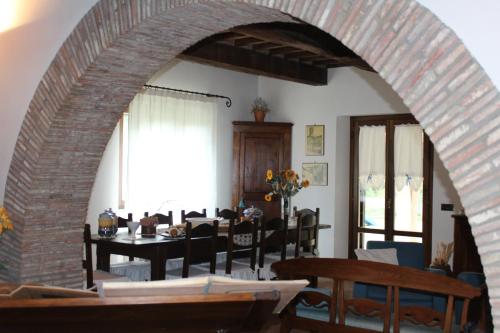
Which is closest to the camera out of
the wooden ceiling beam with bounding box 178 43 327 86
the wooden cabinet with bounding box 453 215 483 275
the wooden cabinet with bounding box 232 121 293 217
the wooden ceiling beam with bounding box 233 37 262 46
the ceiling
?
the ceiling

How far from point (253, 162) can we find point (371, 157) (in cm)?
168

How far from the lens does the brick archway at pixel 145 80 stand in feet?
7.50

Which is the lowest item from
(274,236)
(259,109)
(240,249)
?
(240,249)

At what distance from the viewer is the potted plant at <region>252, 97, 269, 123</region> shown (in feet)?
31.1

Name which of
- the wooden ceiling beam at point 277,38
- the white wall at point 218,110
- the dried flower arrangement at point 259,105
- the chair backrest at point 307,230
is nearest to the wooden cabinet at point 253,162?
the white wall at point 218,110

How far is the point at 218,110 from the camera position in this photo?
361 inches

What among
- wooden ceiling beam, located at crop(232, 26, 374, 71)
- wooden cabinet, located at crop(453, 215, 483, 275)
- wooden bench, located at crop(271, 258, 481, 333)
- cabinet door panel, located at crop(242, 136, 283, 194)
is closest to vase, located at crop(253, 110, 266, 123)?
cabinet door panel, located at crop(242, 136, 283, 194)

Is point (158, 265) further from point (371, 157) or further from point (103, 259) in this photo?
point (371, 157)

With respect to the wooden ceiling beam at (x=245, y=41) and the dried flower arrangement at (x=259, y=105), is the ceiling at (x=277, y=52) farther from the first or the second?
the dried flower arrangement at (x=259, y=105)

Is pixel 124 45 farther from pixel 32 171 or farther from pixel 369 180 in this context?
pixel 369 180

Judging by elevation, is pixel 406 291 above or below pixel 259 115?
below

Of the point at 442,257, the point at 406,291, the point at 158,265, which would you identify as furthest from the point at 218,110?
the point at 406,291

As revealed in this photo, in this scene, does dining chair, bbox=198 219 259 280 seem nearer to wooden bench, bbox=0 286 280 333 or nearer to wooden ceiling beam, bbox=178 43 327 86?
wooden ceiling beam, bbox=178 43 327 86

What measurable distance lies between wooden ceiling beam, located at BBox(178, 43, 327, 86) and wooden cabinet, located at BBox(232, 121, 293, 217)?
93cm
